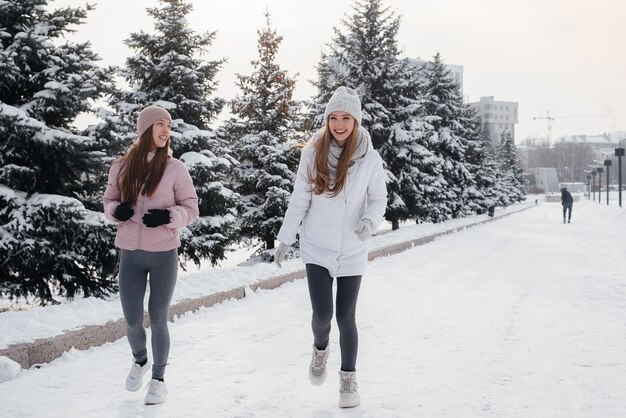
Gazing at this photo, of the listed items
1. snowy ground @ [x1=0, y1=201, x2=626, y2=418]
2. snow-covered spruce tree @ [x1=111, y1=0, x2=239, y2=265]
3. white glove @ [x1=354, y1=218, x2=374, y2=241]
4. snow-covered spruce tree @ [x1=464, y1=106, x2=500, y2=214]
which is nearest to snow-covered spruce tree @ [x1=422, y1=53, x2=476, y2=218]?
snow-covered spruce tree @ [x1=464, y1=106, x2=500, y2=214]

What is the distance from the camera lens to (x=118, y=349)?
19.2 ft

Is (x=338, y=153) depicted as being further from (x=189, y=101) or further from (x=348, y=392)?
(x=189, y=101)

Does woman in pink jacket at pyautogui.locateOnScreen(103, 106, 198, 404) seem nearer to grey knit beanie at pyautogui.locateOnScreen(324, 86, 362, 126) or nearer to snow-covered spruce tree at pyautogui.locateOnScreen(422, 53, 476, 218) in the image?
grey knit beanie at pyautogui.locateOnScreen(324, 86, 362, 126)

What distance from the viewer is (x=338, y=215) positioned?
4.06 metres

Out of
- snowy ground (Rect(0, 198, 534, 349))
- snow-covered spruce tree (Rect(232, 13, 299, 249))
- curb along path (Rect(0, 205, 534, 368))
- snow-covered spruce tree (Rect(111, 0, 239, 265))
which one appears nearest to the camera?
curb along path (Rect(0, 205, 534, 368))

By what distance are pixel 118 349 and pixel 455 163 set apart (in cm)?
2900

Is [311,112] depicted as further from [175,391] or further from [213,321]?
[175,391]

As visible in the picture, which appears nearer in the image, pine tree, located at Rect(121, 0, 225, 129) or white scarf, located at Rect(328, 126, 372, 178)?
white scarf, located at Rect(328, 126, 372, 178)

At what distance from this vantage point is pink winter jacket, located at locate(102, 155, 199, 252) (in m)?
4.00

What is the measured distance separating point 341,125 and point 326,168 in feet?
1.04

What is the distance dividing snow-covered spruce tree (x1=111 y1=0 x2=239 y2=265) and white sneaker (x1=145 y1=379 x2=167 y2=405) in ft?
31.6

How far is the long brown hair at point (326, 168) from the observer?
398cm

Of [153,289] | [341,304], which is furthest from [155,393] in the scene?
[341,304]

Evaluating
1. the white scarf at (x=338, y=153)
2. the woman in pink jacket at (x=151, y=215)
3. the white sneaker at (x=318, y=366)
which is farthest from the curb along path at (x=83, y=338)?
the white scarf at (x=338, y=153)
